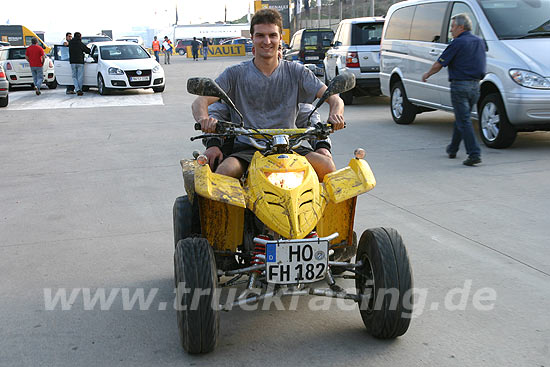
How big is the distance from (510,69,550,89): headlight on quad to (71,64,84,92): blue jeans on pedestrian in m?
14.6

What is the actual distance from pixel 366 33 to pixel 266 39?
12278 mm

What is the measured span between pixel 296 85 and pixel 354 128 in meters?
7.88

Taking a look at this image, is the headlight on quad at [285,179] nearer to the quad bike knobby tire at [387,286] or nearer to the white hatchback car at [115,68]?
the quad bike knobby tire at [387,286]

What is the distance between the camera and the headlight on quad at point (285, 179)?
3.64 m

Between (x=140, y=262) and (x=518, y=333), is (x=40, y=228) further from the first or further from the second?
(x=518, y=333)

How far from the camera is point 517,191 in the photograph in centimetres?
715

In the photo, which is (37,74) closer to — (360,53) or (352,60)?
(352,60)

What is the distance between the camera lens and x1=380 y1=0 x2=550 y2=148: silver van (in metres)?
9.04

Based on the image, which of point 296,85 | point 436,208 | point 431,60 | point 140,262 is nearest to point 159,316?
point 140,262

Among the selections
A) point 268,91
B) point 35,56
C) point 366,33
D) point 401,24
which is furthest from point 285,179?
point 35,56

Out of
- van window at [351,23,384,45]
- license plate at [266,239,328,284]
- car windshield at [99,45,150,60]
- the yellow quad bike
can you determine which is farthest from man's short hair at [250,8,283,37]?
car windshield at [99,45,150,60]

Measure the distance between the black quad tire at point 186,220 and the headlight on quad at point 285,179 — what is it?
85cm

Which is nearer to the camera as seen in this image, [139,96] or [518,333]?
[518,333]

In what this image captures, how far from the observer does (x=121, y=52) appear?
69.1 feet
